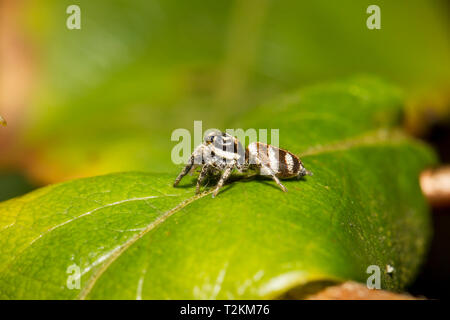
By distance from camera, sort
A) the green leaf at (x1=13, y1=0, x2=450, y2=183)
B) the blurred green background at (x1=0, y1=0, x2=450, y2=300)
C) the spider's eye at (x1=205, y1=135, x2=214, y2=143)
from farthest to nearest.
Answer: the green leaf at (x1=13, y1=0, x2=450, y2=183)
the blurred green background at (x1=0, y1=0, x2=450, y2=300)
the spider's eye at (x1=205, y1=135, x2=214, y2=143)

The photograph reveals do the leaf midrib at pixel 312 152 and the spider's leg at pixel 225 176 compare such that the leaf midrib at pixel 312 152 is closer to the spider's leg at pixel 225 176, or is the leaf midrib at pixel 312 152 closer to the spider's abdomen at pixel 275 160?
the spider's leg at pixel 225 176

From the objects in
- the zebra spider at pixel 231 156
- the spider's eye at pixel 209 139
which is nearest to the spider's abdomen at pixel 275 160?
the zebra spider at pixel 231 156

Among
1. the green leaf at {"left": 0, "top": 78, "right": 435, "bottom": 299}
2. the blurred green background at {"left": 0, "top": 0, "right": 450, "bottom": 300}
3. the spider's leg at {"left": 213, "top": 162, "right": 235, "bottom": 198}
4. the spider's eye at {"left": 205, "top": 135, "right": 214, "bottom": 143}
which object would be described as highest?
the blurred green background at {"left": 0, "top": 0, "right": 450, "bottom": 300}

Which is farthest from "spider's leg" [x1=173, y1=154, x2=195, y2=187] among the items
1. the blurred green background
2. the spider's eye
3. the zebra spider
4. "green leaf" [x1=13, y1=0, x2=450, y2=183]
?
"green leaf" [x1=13, y1=0, x2=450, y2=183]

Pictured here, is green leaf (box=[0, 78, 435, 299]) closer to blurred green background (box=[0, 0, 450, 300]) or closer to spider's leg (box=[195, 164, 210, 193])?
spider's leg (box=[195, 164, 210, 193])

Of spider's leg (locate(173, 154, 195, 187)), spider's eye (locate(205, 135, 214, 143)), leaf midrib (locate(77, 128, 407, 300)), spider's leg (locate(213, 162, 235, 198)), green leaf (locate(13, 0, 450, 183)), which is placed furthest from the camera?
green leaf (locate(13, 0, 450, 183))

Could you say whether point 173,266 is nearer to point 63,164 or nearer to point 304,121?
point 304,121

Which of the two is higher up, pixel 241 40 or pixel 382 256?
pixel 241 40

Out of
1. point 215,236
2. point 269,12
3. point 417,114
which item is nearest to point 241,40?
point 269,12
